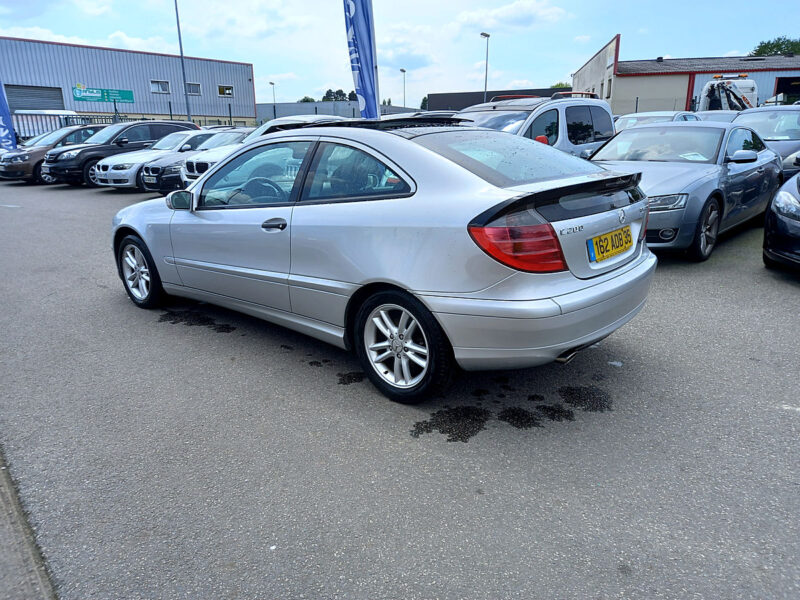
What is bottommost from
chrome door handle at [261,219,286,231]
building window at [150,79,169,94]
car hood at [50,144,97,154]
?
chrome door handle at [261,219,286,231]

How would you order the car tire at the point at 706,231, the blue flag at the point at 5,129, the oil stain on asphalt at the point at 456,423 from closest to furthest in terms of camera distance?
the oil stain on asphalt at the point at 456,423, the car tire at the point at 706,231, the blue flag at the point at 5,129

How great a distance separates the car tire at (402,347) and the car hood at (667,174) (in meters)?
3.64

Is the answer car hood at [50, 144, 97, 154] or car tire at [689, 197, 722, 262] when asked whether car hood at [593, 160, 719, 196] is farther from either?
car hood at [50, 144, 97, 154]

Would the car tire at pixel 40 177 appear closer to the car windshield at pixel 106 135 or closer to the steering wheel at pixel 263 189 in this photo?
the car windshield at pixel 106 135

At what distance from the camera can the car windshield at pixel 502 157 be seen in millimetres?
3121

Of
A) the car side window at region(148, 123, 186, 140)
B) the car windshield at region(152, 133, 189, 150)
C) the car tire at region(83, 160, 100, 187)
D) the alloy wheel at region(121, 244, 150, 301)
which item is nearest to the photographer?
the alloy wheel at region(121, 244, 150, 301)

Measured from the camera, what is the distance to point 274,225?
3.71 meters

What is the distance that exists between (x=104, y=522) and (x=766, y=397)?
3414 millimetres

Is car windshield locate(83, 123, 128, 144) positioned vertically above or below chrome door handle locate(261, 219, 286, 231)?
above

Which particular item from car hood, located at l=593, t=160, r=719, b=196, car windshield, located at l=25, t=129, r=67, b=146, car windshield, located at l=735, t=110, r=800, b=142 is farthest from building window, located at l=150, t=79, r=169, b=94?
car hood, located at l=593, t=160, r=719, b=196

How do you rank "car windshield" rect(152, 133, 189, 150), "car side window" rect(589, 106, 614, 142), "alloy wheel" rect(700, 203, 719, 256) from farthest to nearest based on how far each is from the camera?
"car windshield" rect(152, 133, 189, 150)
"car side window" rect(589, 106, 614, 142)
"alloy wheel" rect(700, 203, 719, 256)

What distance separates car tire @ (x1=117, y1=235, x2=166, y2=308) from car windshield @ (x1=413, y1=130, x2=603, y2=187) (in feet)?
9.27

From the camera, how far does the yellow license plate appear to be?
3027mm

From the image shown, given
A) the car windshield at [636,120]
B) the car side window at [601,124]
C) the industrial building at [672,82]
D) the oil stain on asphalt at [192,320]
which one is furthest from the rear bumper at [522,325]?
the industrial building at [672,82]
